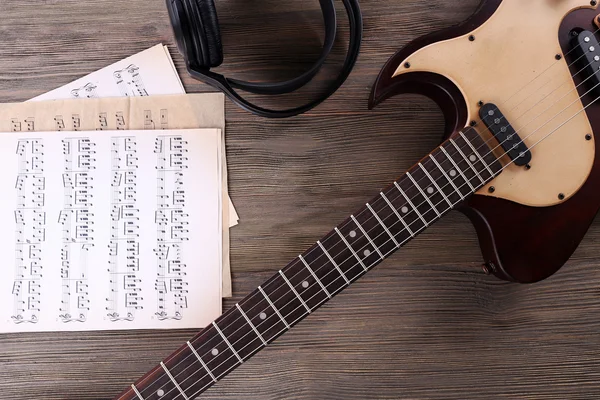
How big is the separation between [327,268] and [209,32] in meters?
0.38

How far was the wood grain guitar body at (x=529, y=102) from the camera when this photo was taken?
706mm

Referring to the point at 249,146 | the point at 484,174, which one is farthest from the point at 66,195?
the point at 484,174

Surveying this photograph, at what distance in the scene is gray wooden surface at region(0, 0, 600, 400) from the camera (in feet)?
2.64

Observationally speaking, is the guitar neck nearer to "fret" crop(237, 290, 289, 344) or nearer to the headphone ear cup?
"fret" crop(237, 290, 289, 344)

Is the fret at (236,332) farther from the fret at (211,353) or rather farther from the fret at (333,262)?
the fret at (333,262)

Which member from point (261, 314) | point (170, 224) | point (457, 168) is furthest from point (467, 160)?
point (170, 224)

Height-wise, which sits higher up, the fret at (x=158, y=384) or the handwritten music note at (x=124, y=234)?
the handwritten music note at (x=124, y=234)

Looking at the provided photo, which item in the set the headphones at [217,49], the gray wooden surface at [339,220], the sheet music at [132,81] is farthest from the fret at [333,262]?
the sheet music at [132,81]

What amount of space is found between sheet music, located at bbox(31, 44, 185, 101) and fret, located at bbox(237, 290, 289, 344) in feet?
1.21

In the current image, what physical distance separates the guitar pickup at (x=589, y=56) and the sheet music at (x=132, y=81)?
61 cm

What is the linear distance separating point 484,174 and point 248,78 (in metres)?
0.41

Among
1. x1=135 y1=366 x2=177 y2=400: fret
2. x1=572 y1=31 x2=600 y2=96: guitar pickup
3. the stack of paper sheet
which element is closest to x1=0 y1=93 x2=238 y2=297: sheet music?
the stack of paper sheet

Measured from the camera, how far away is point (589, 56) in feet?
2.30

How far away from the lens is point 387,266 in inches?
31.8
